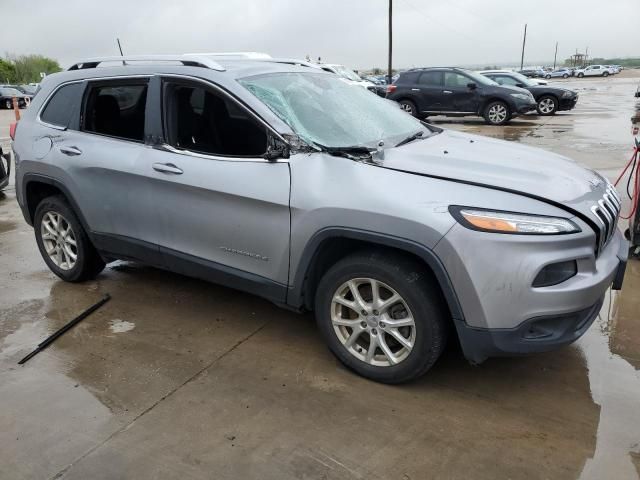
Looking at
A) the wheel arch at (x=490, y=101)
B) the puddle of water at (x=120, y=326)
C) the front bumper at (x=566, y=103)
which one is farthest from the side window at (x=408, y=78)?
the puddle of water at (x=120, y=326)

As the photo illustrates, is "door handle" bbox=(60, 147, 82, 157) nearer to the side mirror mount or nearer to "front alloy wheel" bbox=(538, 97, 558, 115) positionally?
the side mirror mount

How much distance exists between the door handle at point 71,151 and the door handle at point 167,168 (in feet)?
2.70

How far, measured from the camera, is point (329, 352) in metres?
3.39

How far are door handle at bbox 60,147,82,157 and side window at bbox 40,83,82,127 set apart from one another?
0.21 m

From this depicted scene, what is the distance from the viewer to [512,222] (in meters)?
2.51

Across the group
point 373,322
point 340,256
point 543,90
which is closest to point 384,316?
point 373,322

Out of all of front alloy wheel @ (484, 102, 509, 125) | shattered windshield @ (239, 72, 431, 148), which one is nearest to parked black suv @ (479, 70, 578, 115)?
front alloy wheel @ (484, 102, 509, 125)

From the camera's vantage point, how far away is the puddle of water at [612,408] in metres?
2.39

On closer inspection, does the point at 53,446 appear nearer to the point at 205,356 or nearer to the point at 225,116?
the point at 205,356

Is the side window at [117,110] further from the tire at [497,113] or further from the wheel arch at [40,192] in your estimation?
the tire at [497,113]

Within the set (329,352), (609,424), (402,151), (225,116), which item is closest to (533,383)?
(609,424)

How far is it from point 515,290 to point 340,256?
0.98 m

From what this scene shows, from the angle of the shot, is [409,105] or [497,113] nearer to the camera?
[497,113]

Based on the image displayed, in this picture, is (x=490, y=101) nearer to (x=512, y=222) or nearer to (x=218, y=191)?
(x=218, y=191)
